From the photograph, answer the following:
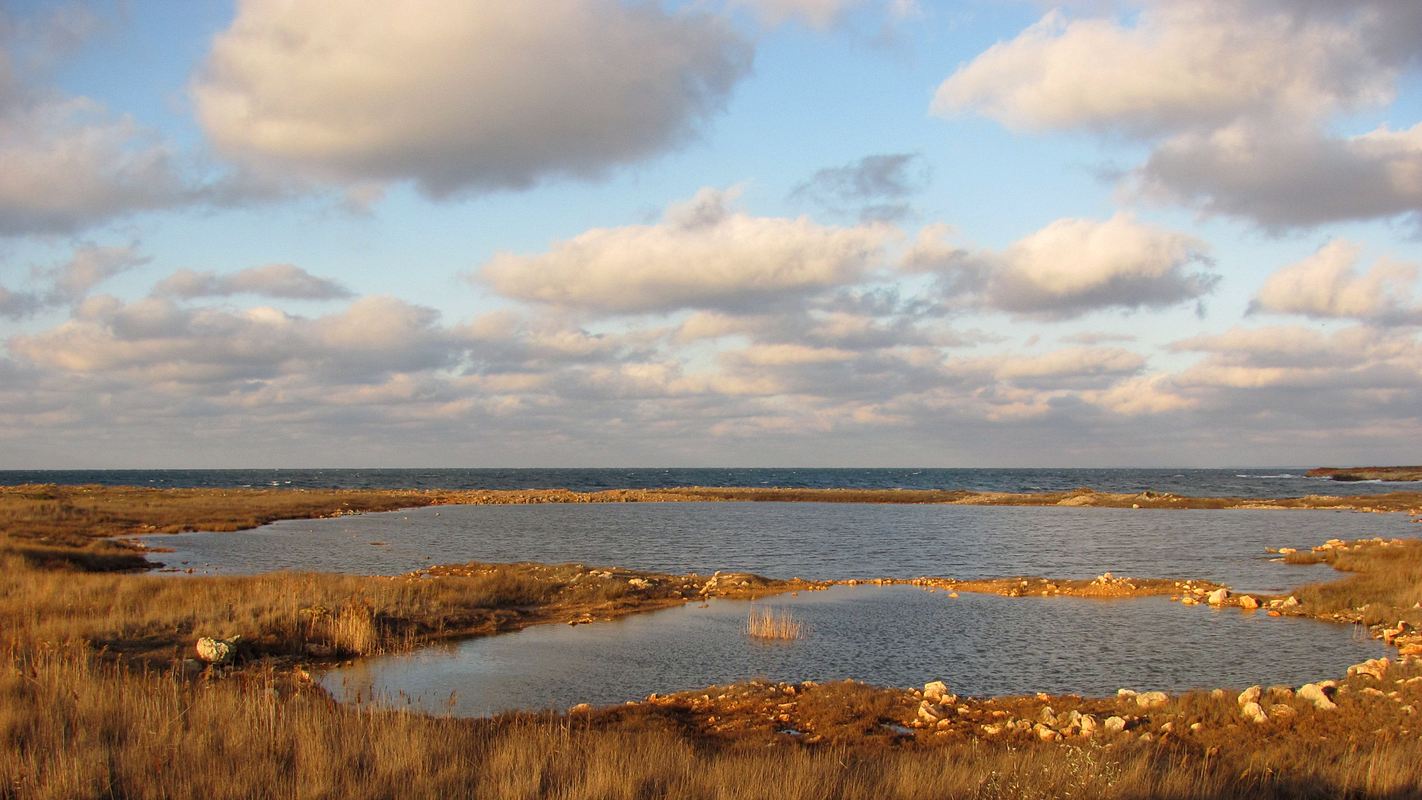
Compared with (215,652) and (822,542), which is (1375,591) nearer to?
(822,542)

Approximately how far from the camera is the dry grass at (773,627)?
2530 centimetres

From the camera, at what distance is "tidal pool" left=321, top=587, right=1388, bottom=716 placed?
770 inches

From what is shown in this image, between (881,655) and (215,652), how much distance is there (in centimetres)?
1566

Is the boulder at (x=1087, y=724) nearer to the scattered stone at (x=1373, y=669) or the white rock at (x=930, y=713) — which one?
the white rock at (x=930, y=713)

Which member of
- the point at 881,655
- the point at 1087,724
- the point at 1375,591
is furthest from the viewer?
the point at 1375,591

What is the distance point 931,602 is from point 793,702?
15609mm

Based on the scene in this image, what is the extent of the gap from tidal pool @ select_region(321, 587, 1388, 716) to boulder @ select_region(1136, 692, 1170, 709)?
232 centimetres

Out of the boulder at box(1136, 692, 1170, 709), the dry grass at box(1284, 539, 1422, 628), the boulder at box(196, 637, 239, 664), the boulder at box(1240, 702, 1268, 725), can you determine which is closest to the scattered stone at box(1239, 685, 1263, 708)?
the boulder at box(1240, 702, 1268, 725)

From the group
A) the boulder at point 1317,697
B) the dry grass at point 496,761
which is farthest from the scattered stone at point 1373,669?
the dry grass at point 496,761

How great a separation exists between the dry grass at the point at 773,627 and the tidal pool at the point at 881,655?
390 mm

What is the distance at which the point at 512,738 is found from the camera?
1192cm

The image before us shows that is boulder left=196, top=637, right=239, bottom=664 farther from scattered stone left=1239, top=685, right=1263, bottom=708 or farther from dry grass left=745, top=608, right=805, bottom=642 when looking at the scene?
scattered stone left=1239, top=685, right=1263, bottom=708

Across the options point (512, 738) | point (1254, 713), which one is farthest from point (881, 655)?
point (512, 738)

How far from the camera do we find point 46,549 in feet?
125
